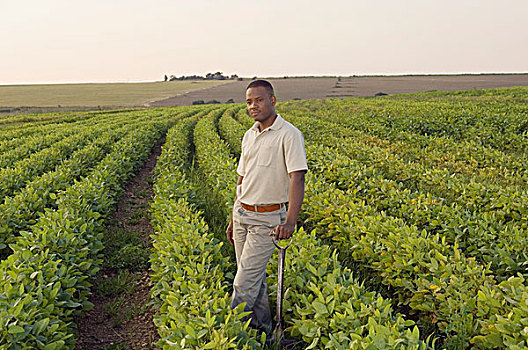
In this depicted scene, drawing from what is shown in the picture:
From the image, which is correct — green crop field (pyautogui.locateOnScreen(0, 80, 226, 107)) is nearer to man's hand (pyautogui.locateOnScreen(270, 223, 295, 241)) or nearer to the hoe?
the hoe

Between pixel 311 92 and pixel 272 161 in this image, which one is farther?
pixel 311 92

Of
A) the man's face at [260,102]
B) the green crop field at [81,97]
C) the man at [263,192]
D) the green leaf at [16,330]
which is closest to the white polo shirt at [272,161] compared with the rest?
the man at [263,192]

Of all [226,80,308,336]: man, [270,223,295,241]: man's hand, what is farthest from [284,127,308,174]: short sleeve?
[270,223,295,241]: man's hand

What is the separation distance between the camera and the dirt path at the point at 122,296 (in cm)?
405

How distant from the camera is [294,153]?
3.09m

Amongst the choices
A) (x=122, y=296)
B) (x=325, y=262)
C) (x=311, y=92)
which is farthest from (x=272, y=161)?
(x=311, y=92)

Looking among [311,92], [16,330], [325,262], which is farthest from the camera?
[311,92]

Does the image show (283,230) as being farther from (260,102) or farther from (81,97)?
(81,97)

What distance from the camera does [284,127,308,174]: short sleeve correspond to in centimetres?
308

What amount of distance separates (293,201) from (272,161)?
39 centimetres

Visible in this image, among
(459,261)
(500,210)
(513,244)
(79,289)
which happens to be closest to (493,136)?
(500,210)

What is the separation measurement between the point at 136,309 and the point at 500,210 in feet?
18.3

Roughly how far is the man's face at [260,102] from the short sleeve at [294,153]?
0.89ft

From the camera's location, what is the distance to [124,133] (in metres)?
17.0
